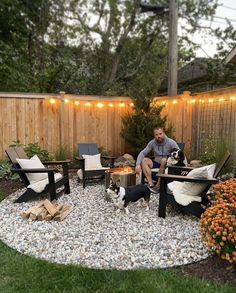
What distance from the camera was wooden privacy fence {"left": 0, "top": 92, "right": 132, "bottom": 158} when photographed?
20.4ft

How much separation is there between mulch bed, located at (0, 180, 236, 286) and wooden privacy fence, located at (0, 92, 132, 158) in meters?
4.67

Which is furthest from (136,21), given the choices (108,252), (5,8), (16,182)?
(108,252)

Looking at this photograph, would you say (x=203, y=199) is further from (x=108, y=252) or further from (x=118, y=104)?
(x=118, y=104)

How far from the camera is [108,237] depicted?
9.53 ft

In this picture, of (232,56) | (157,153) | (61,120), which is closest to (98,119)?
(61,120)

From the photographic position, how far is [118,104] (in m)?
7.31

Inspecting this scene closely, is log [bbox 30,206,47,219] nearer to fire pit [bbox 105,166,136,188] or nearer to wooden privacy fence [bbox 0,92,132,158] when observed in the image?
fire pit [bbox 105,166,136,188]

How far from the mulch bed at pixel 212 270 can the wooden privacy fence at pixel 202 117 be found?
337 cm

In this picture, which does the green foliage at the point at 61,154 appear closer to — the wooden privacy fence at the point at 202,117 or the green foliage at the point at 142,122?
the green foliage at the point at 142,122

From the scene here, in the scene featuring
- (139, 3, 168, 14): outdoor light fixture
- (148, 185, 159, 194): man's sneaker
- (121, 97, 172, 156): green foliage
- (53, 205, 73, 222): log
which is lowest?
(53, 205, 73, 222): log

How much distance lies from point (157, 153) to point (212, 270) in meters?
2.71

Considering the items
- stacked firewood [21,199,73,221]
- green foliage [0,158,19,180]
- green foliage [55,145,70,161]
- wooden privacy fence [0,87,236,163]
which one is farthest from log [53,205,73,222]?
wooden privacy fence [0,87,236,163]

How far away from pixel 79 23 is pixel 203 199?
965 cm

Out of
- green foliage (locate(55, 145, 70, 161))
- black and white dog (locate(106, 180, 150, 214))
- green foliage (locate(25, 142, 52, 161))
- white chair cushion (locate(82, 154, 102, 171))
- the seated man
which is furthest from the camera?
green foliage (locate(55, 145, 70, 161))
